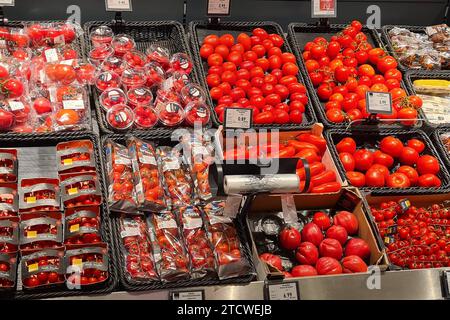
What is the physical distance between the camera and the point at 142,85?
10.9 ft

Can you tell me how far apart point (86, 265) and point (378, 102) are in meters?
1.99

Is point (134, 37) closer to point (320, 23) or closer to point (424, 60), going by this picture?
point (320, 23)

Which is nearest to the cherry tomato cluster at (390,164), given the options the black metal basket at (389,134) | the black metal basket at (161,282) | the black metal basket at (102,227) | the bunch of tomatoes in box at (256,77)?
the black metal basket at (389,134)

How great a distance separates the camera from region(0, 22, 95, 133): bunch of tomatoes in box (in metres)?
3.02

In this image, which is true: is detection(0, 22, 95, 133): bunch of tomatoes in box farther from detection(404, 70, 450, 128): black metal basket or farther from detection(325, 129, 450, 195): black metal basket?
detection(404, 70, 450, 128): black metal basket

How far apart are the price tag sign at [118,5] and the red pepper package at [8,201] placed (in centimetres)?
140

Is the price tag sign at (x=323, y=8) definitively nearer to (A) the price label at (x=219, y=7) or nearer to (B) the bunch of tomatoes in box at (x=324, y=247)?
(A) the price label at (x=219, y=7)

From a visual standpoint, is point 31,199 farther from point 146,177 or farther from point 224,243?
point 224,243

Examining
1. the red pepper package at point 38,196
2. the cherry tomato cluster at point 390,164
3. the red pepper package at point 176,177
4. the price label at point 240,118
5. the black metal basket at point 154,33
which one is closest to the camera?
the red pepper package at point 38,196

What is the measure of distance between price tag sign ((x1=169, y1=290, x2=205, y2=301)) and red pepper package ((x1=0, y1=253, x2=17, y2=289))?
689mm

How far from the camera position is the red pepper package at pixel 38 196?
2551 mm

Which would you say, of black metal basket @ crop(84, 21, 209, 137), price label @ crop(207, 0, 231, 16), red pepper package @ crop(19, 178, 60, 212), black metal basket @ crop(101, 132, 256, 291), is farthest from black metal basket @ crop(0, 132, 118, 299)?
price label @ crop(207, 0, 231, 16)

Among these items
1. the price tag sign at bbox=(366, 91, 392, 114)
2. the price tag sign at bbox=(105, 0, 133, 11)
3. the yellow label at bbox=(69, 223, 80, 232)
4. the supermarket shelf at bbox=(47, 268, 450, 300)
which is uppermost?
the price tag sign at bbox=(105, 0, 133, 11)
